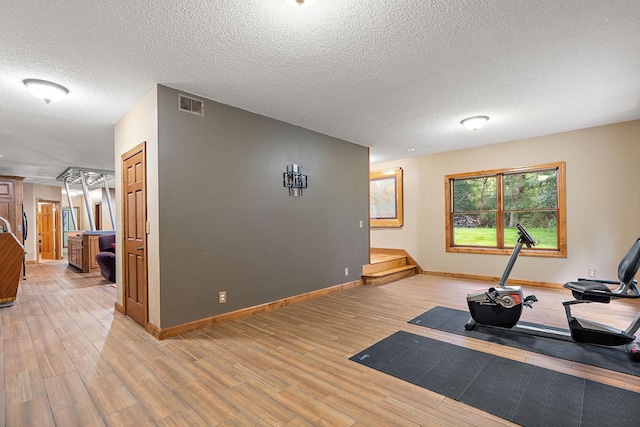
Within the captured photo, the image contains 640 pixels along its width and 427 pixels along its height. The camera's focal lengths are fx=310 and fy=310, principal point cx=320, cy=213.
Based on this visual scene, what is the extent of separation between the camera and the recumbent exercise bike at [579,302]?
2691mm

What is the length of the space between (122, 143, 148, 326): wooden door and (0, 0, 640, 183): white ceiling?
77 centimetres

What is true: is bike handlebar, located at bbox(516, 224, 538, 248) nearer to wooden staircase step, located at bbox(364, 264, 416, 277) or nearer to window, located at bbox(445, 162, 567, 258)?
window, located at bbox(445, 162, 567, 258)

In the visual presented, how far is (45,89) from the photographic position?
3.14 m

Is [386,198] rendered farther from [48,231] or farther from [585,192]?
[48,231]

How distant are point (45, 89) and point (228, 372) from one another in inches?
131

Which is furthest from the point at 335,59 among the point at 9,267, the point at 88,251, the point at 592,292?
the point at 88,251

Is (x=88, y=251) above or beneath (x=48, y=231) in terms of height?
beneath

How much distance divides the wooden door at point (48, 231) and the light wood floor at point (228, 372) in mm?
8665

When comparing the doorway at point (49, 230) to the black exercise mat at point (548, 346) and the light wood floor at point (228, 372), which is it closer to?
the light wood floor at point (228, 372)

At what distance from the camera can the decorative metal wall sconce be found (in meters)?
4.54

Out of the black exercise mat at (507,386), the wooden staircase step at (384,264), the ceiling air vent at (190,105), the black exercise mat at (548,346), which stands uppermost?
the ceiling air vent at (190,105)

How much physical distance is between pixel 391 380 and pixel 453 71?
2865 millimetres

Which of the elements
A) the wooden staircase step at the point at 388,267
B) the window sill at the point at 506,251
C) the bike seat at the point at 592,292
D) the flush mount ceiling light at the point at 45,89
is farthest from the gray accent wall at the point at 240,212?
the bike seat at the point at 592,292

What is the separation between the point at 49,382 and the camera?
232cm
